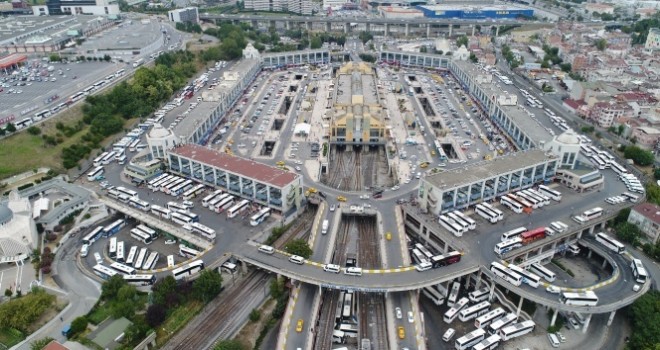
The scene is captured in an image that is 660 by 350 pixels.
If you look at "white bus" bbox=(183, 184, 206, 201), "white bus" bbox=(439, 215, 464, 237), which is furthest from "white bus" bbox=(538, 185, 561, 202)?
"white bus" bbox=(183, 184, 206, 201)

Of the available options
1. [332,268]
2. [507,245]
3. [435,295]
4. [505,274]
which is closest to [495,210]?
[507,245]

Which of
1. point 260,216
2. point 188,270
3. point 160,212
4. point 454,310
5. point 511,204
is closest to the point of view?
point 454,310

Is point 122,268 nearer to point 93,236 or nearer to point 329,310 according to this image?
point 93,236

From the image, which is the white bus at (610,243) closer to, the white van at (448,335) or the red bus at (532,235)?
the red bus at (532,235)

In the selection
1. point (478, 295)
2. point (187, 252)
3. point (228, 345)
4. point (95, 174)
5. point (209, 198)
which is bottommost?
point (478, 295)

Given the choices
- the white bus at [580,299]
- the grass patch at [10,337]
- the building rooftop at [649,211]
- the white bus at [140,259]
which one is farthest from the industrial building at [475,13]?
the grass patch at [10,337]

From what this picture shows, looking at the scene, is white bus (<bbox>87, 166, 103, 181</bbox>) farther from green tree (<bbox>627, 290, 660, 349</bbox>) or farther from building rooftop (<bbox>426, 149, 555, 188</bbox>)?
green tree (<bbox>627, 290, 660, 349</bbox>)

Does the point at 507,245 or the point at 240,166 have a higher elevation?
the point at 240,166
